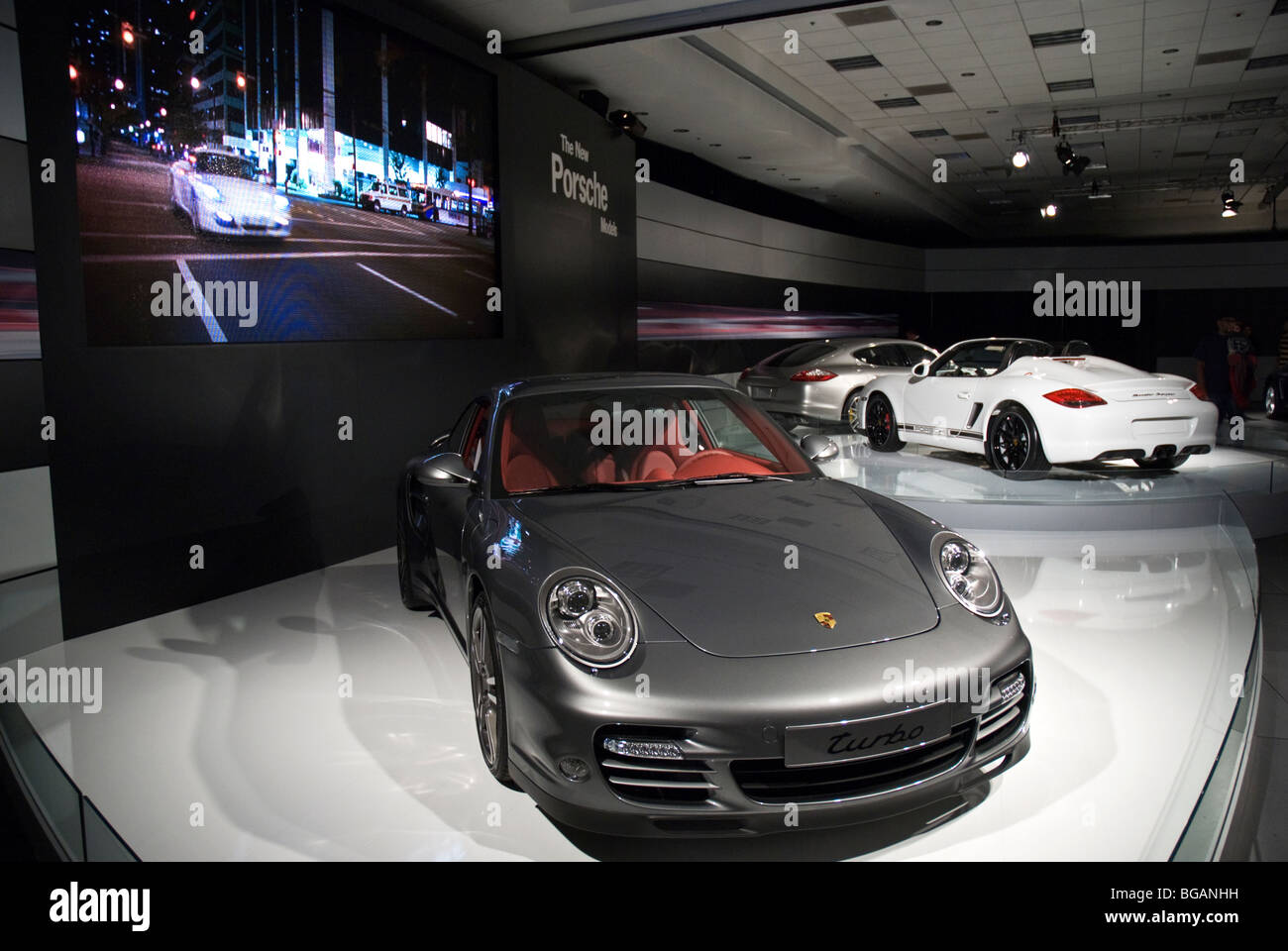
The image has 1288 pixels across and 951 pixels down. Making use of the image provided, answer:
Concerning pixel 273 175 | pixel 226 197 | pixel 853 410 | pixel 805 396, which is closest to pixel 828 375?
pixel 805 396

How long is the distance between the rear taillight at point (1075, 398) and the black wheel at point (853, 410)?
3.44m

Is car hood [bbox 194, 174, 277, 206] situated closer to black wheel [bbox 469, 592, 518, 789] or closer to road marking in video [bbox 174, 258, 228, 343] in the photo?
road marking in video [bbox 174, 258, 228, 343]

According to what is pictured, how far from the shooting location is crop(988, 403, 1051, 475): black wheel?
7.19 meters

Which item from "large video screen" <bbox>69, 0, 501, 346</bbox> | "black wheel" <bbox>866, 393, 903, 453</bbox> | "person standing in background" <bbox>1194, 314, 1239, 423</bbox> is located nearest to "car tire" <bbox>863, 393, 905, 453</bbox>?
"black wheel" <bbox>866, 393, 903, 453</bbox>

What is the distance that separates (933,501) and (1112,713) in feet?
9.68

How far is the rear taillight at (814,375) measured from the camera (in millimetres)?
10625

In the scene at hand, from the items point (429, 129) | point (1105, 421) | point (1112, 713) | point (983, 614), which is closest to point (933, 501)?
point (1105, 421)

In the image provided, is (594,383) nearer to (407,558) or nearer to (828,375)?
(407,558)

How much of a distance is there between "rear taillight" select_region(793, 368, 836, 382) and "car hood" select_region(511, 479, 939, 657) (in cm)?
764

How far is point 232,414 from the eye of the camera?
5.04 meters

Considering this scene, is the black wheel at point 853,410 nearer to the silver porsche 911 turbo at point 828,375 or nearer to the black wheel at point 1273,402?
the silver porsche 911 turbo at point 828,375

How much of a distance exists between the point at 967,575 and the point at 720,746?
3.32 feet

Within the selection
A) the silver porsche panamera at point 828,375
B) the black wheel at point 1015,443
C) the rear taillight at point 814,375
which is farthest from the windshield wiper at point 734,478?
the rear taillight at point 814,375

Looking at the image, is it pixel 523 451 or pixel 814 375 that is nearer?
pixel 523 451
